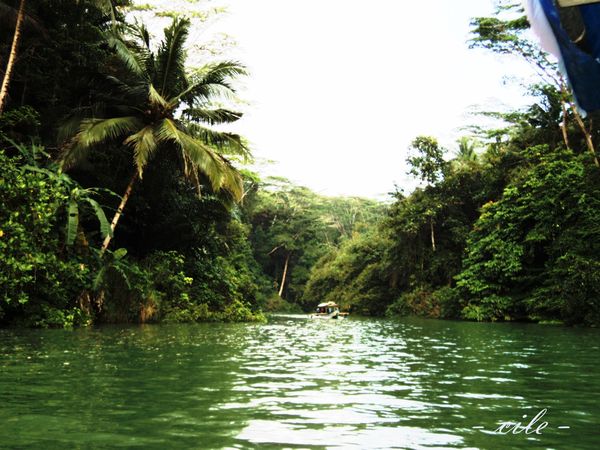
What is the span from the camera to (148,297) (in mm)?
16312

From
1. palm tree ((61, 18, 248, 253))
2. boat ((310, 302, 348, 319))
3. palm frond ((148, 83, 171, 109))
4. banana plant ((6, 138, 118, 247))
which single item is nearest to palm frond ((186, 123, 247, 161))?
palm tree ((61, 18, 248, 253))

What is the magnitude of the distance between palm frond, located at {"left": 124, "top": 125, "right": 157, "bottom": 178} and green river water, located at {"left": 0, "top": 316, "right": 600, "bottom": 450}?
23.0 ft

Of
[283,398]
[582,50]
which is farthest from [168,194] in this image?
[582,50]

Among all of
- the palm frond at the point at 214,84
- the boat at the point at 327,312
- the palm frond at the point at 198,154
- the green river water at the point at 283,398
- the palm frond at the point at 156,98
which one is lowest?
the boat at the point at 327,312

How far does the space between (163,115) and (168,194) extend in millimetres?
3489

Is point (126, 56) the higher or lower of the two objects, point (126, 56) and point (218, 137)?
the higher

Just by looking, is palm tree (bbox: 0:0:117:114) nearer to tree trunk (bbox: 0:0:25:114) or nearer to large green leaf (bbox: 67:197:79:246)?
tree trunk (bbox: 0:0:25:114)

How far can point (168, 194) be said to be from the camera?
19812 mm

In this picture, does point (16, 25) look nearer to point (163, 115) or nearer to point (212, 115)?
point (163, 115)

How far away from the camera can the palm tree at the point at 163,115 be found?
51.3ft

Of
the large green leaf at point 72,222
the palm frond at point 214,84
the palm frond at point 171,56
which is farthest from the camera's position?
the palm frond at point 214,84

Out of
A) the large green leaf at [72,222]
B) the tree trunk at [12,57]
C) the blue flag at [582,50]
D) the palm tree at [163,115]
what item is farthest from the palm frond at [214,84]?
the blue flag at [582,50]

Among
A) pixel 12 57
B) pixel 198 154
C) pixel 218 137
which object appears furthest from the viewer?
pixel 218 137

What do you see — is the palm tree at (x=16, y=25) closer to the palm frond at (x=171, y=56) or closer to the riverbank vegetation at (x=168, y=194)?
the riverbank vegetation at (x=168, y=194)
